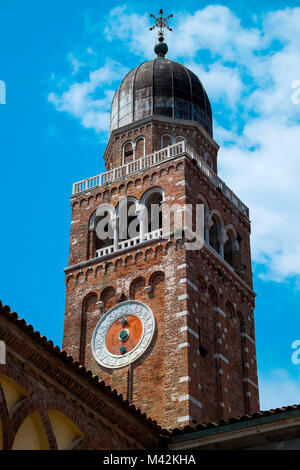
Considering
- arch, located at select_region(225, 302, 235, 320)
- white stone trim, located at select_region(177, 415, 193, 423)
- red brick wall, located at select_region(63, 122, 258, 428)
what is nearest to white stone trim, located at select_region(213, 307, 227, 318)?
red brick wall, located at select_region(63, 122, 258, 428)

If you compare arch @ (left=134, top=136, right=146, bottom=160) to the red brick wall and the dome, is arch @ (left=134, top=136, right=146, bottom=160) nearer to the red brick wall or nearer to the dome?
the red brick wall

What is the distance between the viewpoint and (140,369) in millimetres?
27547

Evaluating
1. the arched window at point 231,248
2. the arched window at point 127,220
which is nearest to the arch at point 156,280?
the arched window at point 127,220

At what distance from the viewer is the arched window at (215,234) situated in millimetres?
32247

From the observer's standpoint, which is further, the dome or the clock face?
the dome

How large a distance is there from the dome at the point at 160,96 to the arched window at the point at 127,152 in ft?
3.39

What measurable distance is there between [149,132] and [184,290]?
8.88 m

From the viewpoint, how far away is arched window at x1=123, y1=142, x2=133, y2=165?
114 ft

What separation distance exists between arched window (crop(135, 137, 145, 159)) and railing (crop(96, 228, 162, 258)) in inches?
186

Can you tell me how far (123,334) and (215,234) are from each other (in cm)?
607

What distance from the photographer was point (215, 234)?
32.4 m

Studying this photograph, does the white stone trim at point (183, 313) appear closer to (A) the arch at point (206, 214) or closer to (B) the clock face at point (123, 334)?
(B) the clock face at point (123, 334)

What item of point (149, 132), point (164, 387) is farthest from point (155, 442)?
point (149, 132)

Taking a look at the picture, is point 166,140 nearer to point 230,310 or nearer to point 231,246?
point 231,246
